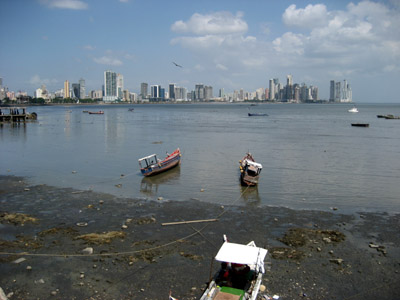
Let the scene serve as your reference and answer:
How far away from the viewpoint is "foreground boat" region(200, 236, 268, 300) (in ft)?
40.1

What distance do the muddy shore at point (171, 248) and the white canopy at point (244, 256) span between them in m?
1.51

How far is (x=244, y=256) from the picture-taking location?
13.3 metres

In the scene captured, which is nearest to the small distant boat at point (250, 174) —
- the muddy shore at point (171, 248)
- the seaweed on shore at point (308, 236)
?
the muddy shore at point (171, 248)

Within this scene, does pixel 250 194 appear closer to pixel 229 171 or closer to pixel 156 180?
pixel 229 171

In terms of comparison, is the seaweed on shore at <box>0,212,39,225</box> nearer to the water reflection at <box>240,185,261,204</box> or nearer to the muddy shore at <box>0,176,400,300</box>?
the muddy shore at <box>0,176,400,300</box>

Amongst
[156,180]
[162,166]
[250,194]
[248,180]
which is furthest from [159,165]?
[250,194]

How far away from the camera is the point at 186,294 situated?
44.7 ft

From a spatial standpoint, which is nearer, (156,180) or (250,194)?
(250,194)

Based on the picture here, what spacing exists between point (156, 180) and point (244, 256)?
64.4ft

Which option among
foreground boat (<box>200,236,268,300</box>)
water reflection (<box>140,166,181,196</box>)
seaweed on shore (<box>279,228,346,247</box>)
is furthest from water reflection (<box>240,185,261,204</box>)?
foreground boat (<box>200,236,268,300</box>)

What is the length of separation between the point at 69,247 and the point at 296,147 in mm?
41264

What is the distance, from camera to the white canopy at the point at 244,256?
12.9m

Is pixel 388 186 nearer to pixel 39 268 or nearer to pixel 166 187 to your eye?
pixel 166 187

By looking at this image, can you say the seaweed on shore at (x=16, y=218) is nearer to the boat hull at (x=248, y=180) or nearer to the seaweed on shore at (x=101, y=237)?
the seaweed on shore at (x=101, y=237)
